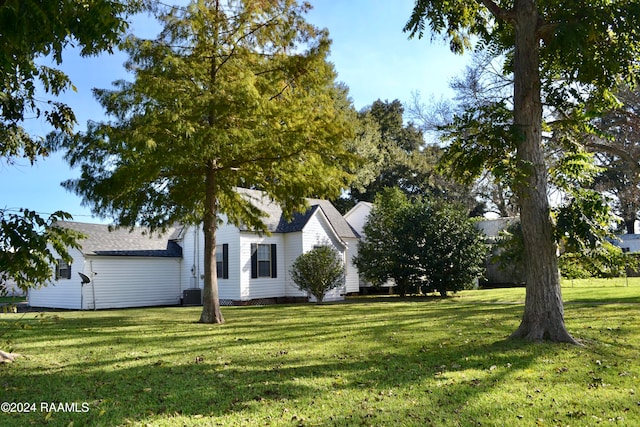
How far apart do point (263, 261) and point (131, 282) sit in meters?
6.22

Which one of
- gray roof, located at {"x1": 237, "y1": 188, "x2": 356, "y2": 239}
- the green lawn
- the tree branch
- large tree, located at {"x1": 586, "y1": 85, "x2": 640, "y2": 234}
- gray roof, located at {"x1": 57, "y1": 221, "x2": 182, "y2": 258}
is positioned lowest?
the green lawn

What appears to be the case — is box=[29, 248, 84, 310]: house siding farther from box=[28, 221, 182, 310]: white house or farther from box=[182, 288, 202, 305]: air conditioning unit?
box=[182, 288, 202, 305]: air conditioning unit

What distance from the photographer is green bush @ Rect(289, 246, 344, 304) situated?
20.6m

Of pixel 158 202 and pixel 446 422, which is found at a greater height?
pixel 158 202

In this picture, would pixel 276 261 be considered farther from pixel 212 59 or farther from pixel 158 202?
pixel 212 59

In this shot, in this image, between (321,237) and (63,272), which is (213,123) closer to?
(321,237)

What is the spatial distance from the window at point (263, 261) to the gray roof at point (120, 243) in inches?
158

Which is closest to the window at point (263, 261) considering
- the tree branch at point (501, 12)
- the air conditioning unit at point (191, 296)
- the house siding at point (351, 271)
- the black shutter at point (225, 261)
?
the black shutter at point (225, 261)

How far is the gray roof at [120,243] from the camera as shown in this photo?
22.4 metres

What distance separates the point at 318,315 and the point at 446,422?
10.5m

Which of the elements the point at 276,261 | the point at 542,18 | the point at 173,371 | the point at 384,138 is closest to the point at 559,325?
the point at 542,18

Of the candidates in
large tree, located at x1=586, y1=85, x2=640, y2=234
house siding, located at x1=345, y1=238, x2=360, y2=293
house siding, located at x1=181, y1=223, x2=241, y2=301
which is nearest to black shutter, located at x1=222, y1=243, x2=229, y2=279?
house siding, located at x1=181, y1=223, x2=241, y2=301

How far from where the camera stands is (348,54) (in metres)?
16.0

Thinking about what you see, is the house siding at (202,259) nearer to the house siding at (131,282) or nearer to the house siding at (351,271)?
the house siding at (131,282)
